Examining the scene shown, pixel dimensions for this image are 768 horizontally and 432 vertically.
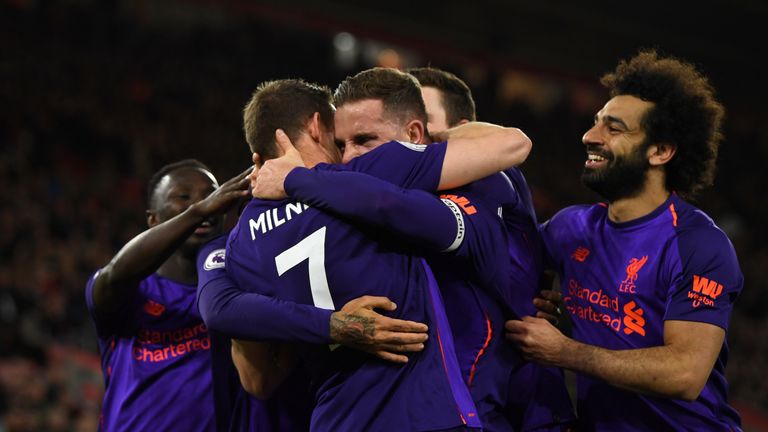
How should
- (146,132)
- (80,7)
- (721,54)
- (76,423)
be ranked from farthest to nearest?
(721,54), (80,7), (146,132), (76,423)

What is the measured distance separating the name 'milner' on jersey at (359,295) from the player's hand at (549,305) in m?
0.66

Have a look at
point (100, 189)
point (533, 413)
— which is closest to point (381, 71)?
point (533, 413)

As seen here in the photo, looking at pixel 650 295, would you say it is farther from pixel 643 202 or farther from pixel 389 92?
pixel 389 92

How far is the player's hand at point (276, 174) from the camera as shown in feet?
9.46

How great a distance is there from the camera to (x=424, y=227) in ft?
9.05

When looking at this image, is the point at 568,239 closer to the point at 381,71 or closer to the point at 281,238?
the point at 381,71

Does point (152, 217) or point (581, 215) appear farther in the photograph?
point (152, 217)

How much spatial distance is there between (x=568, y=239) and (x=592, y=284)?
242 millimetres

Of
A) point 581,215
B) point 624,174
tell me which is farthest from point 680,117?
point 581,215

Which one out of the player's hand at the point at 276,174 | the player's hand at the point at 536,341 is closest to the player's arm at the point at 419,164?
the player's hand at the point at 276,174

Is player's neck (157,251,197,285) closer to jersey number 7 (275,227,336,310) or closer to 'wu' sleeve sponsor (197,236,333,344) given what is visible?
'wu' sleeve sponsor (197,236,333,344)

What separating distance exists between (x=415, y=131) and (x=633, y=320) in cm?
115

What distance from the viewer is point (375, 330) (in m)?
2.68

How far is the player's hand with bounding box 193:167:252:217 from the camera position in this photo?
3467 millimetres
